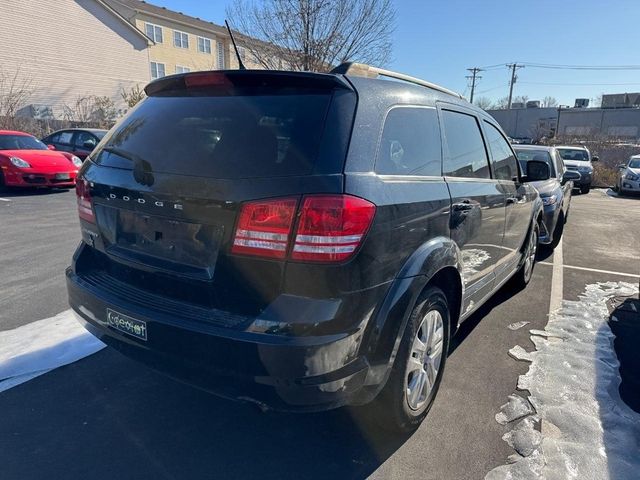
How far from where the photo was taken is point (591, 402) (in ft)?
9.98

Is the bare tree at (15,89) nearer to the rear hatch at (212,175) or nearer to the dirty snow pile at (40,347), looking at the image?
the dirty snow pile at (40,347)

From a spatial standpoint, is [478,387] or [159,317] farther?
[478,387]

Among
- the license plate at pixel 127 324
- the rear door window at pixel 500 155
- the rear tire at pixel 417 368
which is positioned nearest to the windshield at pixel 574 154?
the rear door window at pixel 500 155

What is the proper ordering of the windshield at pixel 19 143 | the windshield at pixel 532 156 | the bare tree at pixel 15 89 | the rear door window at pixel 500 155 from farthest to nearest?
the bare tree at pixel 15 89 → the windshield at pixel 19 143 → the windshield at pixel 532 156 → the rear door window at pixel 500 155

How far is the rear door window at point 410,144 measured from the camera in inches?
90.7

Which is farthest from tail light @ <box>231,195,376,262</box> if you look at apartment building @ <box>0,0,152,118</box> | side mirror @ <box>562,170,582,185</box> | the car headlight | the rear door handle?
apartment building @ <box>0,0,152,118</box>

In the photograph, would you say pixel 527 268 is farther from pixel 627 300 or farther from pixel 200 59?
pixel 200 59

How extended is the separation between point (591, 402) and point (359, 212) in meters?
2.28

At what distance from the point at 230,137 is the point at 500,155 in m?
2.79

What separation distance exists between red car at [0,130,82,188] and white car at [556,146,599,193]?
15.3 metres

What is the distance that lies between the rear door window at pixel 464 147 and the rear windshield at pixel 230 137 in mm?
1173

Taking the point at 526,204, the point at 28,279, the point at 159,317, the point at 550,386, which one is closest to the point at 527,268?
the point at 526,204

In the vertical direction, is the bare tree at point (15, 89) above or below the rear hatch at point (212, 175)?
above

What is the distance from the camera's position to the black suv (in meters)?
1.95
